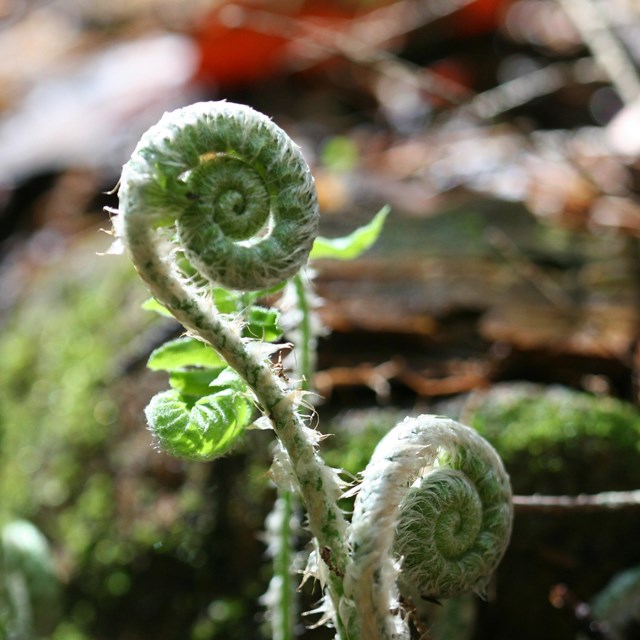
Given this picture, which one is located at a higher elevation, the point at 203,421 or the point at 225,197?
the point at 225,197

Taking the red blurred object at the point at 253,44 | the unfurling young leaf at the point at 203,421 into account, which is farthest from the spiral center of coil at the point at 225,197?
the red blurred object at the point at 253,44

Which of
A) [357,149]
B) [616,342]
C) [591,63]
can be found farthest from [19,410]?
[591,63]

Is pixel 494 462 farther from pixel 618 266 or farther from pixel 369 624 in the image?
pixel 618 266

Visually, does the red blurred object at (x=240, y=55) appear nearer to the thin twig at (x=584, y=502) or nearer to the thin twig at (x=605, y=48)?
the thin twig at (x=605, y=48)

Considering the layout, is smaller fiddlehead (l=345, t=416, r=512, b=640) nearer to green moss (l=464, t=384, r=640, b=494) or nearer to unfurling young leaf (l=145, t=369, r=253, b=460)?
unfurling young leaf (l=145, t=369, r=253, b=460)

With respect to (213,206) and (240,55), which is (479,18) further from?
(213,206)

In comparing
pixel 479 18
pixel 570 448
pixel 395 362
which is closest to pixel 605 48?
pixel 395 362

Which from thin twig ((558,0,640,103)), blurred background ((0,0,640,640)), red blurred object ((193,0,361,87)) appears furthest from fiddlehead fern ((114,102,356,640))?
red blurred object ((193,0,361,87))
